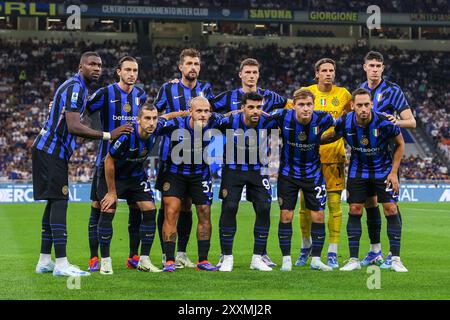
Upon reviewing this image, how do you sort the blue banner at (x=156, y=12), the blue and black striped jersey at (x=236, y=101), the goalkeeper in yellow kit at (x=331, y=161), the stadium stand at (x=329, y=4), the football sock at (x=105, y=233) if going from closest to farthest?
the football sock at (x=105, y=233), the blue and black striped jersey at (x=236, y=101), the goalkeeper in yellow kit at (x=331, y=161), the blue banner at (x=156, y=12), the stadium stand at (x=329, y=4)

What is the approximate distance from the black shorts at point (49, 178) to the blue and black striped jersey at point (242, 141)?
6.53 feet

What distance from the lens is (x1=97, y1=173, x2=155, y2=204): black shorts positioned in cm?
974

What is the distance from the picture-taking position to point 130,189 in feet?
32.2

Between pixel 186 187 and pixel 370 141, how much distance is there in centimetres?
227

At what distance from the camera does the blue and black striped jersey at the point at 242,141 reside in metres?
9.96

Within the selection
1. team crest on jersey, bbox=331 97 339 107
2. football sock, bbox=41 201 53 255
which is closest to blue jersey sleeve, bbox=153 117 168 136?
football sock, bbox=41 201 53 255

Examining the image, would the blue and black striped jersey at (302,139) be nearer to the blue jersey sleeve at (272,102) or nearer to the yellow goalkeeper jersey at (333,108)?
the blue jersey sleeve at (272,102)

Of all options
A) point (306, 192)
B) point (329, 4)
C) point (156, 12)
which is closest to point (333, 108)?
point (306, 192)

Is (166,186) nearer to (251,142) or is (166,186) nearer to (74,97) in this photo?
(251,142)

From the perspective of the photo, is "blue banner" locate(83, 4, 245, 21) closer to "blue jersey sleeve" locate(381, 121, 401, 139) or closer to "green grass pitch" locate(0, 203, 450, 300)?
"green grass pitch" locate(0, 203, 450, 300)

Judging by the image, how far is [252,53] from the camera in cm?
4591

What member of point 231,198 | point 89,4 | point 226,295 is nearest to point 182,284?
point 226,295

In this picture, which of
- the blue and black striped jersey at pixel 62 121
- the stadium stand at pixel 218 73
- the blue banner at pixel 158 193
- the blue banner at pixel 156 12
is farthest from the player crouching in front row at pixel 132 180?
the blue banner at pixel 156 12
